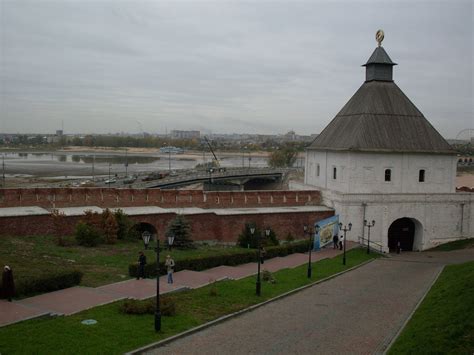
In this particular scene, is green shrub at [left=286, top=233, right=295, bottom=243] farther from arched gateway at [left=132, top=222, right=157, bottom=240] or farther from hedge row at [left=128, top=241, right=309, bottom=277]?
arched gateway at [left=132, top=222, right=157, bottom=240]

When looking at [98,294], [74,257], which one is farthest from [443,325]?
[74,257]

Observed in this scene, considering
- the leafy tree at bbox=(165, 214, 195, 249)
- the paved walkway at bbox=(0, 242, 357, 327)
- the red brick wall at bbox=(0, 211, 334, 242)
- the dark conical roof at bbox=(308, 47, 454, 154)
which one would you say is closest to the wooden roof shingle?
the dark conical roof at bbox=(308, 47, 454, 154)

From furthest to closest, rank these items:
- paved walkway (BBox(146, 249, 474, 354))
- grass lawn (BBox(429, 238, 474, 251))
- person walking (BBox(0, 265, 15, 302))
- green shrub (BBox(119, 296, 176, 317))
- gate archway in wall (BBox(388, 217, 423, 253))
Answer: gate archway in wall (BBox(388, 217, 423, 253)) < grass lawn (BBox(429, 238, 474, 251)) < person walking (BBox(0, 265, 15, 302)) < green shrub (BBox(119, 296, 176, 317)) < paved walkway (BBox(146, 249, 474, 354))

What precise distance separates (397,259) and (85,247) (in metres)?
14.0

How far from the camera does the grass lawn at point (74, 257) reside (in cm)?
1447

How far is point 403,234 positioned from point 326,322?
18.1 m

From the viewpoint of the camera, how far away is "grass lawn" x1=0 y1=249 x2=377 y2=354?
30.1ft

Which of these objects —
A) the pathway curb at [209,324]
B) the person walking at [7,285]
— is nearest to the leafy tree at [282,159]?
the pathway curb at [209,324]

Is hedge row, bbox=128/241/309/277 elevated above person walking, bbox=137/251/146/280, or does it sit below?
below

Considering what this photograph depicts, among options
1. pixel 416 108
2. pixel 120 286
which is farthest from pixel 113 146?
pixel 120 286

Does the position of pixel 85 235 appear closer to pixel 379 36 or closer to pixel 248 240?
pixel 248 240

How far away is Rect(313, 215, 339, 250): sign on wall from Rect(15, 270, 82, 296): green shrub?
43.3 feet

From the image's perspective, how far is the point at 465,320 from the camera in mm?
10797

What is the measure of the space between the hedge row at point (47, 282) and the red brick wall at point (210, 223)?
7.66 meters
